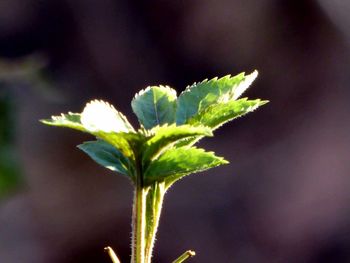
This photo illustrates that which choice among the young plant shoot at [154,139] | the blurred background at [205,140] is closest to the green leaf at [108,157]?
the young plant shoot at [154,139]

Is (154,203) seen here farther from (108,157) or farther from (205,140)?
(205,140)

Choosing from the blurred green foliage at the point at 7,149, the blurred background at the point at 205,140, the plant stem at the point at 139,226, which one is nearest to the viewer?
the plant stem at the point at 139,226

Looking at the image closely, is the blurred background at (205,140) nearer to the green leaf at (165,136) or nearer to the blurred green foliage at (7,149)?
the blurred green foliage at (7,149)

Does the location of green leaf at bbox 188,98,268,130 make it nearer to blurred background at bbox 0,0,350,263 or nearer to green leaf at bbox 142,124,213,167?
green leaf at bbox 142,124,213,167

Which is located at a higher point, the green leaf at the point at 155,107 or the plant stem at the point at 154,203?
the green leaf at the point at 155,107

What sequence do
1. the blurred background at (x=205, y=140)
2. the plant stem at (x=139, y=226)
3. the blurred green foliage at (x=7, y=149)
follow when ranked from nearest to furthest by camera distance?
the plant stem at (x=139, y=226) → the blurred green foliage at (x=7, y=149) → the blurred background at (x=205, y=140)

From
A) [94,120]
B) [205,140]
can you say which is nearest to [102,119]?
[94,120]

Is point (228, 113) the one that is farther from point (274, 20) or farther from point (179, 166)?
point (274, 20)

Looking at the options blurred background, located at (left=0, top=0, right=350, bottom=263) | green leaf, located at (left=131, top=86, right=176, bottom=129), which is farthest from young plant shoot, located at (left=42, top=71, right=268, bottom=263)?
blurred background, located at (left=0, top=0, right=350, bottom=263)
